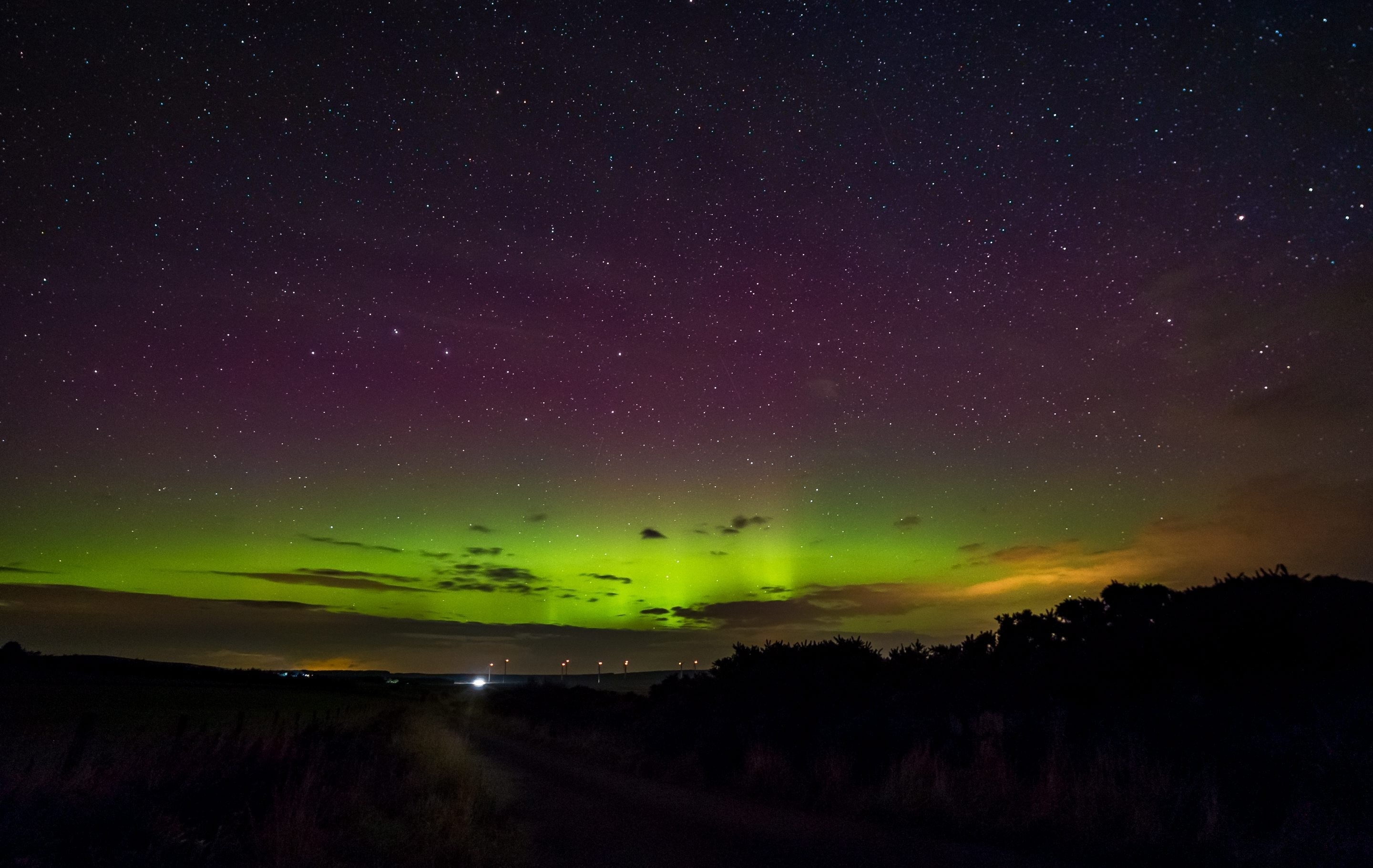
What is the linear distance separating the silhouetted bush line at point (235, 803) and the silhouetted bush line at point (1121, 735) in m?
5.95

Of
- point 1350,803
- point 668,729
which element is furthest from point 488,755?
point 1350,803

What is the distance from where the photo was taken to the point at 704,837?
9914 mm

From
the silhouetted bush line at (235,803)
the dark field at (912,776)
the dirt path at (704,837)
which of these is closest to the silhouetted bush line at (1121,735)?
the dark field at (912,776)

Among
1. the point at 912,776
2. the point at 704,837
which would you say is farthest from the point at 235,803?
the point at 912,776

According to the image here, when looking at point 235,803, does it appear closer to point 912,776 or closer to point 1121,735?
point 912,776

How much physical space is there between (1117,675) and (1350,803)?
530cm

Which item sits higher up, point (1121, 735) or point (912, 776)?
point (1121, 735)

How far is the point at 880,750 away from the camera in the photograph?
1438 centimetres

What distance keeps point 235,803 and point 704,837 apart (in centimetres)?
573

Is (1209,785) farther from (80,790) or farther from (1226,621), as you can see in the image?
(80,790)

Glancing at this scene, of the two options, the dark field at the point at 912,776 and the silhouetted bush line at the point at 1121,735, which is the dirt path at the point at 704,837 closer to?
the dark field at the point at 912,776

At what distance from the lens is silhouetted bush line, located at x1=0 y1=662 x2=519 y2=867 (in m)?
6.84

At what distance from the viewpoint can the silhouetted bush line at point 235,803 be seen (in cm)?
684

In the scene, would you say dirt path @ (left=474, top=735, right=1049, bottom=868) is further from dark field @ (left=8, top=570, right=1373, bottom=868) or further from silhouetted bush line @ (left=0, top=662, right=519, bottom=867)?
silhouetted bush line @ (left=0, top=662, right=519, bottom=867)
